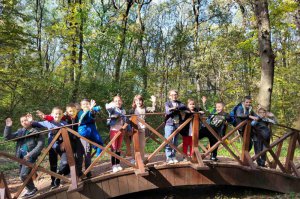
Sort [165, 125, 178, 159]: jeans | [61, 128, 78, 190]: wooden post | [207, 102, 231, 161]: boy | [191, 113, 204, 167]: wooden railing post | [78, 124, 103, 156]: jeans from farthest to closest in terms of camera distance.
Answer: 1. [207, 102, 231, 161]: boy
2. [165, 125, 178, 159]: jeans
3. [191, 113, 204, 167]: wooden railing post
4. [78, 124, 103, 156]: jeans
5. [61, 128, 78, 190]: wooden post

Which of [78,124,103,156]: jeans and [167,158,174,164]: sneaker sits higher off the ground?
[78,124,103,156]: jeans

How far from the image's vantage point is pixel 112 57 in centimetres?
1727

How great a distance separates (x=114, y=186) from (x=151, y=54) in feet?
56.4

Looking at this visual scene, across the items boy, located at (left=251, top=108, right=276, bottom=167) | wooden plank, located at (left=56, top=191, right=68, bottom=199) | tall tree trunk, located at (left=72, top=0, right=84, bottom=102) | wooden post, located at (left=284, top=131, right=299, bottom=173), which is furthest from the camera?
tall tree trunk, located at (left=72, top=0, right=84, bottom=102)

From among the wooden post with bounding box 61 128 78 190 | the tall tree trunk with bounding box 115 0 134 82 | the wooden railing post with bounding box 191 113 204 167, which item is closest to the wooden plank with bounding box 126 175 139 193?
the wooden post with bounding box 61 128 78 190

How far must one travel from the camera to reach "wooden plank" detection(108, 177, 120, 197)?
5770mm

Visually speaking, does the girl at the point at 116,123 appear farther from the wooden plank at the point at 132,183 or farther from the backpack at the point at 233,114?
the backpack at the point at 233,114

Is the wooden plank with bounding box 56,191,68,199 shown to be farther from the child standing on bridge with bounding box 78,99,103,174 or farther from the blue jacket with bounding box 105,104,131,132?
the blue jacket with bounding box 105,104,131,132

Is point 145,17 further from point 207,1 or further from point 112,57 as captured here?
point 112,57

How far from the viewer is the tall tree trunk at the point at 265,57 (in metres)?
9.49

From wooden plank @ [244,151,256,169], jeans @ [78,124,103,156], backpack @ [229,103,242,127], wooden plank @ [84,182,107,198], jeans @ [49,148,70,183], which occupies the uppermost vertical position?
backpack @ [229,103,242,127]

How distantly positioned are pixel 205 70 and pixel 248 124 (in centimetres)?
1418

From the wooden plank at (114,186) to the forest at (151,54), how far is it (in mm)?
5878

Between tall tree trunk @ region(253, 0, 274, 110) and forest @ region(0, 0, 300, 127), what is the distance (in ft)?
0.10
